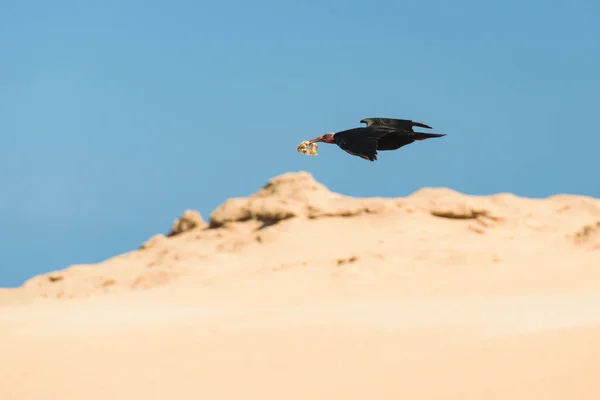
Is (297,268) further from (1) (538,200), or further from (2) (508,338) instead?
(1) (538,200)

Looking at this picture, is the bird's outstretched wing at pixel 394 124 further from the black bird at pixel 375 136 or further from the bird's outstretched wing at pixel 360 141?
the bird's outstretched wing at pixel 360 141

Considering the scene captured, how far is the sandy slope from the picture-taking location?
14.7 m

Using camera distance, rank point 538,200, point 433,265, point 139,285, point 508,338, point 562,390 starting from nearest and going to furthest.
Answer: point 562,390 → point 508,338 → point 433,265 → point 139,285 → point 538,200

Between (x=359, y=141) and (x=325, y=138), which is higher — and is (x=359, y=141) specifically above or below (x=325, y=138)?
below

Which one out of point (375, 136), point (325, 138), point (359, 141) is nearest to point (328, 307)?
point (325, 138)

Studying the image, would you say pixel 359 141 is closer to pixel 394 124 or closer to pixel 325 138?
pixel 325 138

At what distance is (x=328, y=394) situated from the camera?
14203 millimetres

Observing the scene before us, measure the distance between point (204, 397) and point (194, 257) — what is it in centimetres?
941

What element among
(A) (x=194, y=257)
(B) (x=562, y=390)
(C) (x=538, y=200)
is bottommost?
(B) (x=562, y=390)

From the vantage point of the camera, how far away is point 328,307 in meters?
18.6

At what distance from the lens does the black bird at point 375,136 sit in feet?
21.4

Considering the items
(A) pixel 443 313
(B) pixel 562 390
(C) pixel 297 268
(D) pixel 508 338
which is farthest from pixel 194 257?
(B) pixel 562 390

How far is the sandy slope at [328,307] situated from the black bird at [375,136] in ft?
22.1

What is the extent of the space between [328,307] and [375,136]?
1200cm
